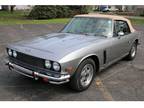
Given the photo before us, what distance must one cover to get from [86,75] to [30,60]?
1.24 metres

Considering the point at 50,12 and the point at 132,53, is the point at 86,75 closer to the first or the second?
the point at 132,53

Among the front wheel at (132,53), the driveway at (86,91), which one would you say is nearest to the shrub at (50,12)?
the front wheel at (132,53)

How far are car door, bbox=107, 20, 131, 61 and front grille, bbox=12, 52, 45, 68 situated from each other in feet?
6.00

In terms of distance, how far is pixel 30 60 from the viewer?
4734 mm

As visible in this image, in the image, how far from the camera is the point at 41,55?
4.54 m

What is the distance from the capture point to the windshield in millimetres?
5867

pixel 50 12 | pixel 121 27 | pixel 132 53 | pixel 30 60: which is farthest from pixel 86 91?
pixel 50 12

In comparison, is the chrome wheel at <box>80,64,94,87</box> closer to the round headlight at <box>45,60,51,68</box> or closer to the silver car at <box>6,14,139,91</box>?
the silver car at <box>6,14,139,91</box>

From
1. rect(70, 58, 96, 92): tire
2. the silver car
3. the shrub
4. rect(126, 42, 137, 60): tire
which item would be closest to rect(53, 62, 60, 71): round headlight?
the silver car
